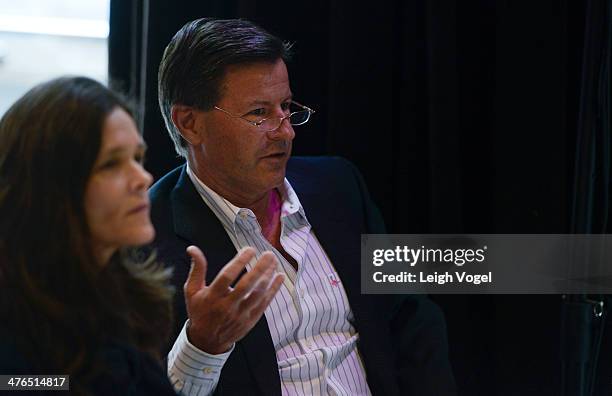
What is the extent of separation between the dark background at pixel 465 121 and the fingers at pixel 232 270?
0.77 m

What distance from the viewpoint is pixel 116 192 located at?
77 cm

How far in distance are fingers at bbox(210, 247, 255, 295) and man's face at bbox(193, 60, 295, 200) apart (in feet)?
1.38

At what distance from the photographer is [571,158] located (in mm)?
1831

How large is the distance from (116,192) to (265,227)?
0.65m

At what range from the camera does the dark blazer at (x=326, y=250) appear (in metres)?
1.26

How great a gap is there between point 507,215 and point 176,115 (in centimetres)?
80

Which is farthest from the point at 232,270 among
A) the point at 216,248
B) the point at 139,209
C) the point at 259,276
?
the point at 216,248

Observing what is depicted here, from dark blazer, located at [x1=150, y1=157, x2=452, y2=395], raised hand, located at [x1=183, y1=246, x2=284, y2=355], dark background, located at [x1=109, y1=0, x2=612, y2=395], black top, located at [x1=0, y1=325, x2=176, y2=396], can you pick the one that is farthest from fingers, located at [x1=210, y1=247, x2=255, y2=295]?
dark background, located at [x1=109, y1=0, x2=612, y2=395]

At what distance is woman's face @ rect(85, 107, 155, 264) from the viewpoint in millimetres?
761

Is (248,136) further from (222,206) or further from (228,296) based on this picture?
(228,296)

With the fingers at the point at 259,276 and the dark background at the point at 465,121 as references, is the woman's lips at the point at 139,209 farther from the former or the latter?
the dark background at the point at 465,121

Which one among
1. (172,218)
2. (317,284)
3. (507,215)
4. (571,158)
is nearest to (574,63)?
(571,158)

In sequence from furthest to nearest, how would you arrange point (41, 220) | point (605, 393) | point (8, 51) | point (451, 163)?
point (451, 163)
point (605, 393)
point (8, 51)
point (41, 220)

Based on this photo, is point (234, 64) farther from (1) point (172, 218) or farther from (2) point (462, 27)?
(2) point (462, 27)
